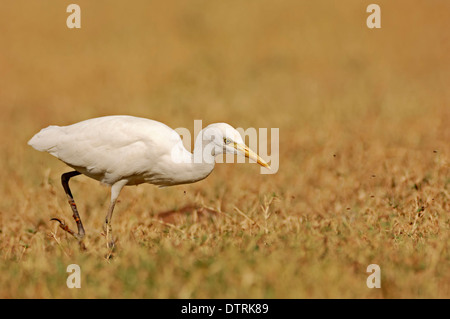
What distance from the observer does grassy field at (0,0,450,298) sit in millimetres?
4754

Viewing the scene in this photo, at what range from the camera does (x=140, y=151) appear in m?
5.84

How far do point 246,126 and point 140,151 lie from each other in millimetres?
4215

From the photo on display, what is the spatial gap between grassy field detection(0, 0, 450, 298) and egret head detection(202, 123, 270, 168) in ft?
2.03

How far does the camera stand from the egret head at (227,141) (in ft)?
18.4

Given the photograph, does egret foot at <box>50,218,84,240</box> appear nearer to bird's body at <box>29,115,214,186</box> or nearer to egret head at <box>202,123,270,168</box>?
bird's body at <box>29,115,214,186</box>

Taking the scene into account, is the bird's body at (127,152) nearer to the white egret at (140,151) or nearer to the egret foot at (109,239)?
the white egret at (140,151)

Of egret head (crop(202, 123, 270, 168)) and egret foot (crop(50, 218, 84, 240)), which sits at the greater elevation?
egret head (crop(202, 123, 270, 168))

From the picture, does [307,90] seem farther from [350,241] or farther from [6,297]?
[6,297]

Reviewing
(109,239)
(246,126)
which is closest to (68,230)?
(109,239)

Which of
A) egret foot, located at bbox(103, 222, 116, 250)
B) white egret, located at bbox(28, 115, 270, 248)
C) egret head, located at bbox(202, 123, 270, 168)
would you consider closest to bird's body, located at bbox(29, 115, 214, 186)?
white egret, located at bbox(28, 115, 270, 248)

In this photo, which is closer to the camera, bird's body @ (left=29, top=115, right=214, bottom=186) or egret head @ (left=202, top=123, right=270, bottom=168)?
egret head @ (left=202, top=123, right=270, bottom=168)

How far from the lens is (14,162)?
30.0 feet
